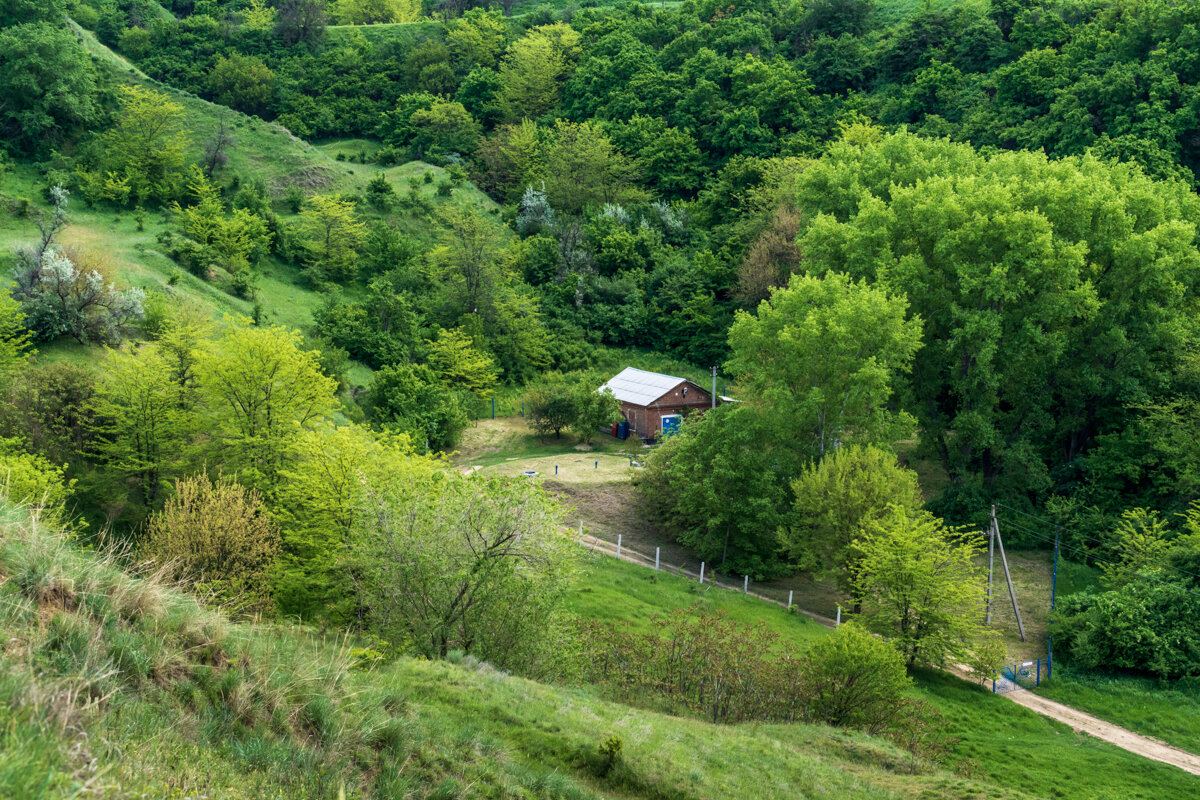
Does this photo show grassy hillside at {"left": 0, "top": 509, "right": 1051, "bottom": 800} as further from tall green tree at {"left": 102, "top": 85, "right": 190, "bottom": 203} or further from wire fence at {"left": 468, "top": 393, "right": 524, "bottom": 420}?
tall green tree at {"left": 102, "top": 85, "right": 190, "bottom": 203}

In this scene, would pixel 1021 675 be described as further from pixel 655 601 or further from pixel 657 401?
pixel 657 401

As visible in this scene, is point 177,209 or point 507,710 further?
point 177,209

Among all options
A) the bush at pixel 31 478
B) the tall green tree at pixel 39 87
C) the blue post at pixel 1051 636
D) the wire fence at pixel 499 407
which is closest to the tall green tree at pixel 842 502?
the blue post at pixel 1051 636

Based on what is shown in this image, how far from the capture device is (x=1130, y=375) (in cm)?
Result: 3419

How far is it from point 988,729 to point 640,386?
81.3 feet

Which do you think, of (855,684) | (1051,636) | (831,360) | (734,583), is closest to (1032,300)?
(831,360)

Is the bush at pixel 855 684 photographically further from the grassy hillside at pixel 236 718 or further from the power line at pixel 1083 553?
the power line at pixel 1083 553

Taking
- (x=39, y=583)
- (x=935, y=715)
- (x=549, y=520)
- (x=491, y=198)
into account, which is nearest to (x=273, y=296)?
(x=491, y=198)

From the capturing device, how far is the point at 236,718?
335 inches

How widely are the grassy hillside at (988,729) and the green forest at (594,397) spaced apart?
226 mm

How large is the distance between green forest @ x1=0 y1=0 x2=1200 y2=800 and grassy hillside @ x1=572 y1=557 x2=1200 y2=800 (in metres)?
0.23

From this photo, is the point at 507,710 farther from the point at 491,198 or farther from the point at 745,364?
the point at 491,198

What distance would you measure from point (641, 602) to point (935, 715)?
8.92m

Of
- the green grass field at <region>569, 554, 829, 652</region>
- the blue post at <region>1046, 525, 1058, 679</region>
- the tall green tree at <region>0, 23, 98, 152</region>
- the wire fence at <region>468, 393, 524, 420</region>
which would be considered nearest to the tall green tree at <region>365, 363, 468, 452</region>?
the wire fence at <region>468, 393, 524, 420</region>
